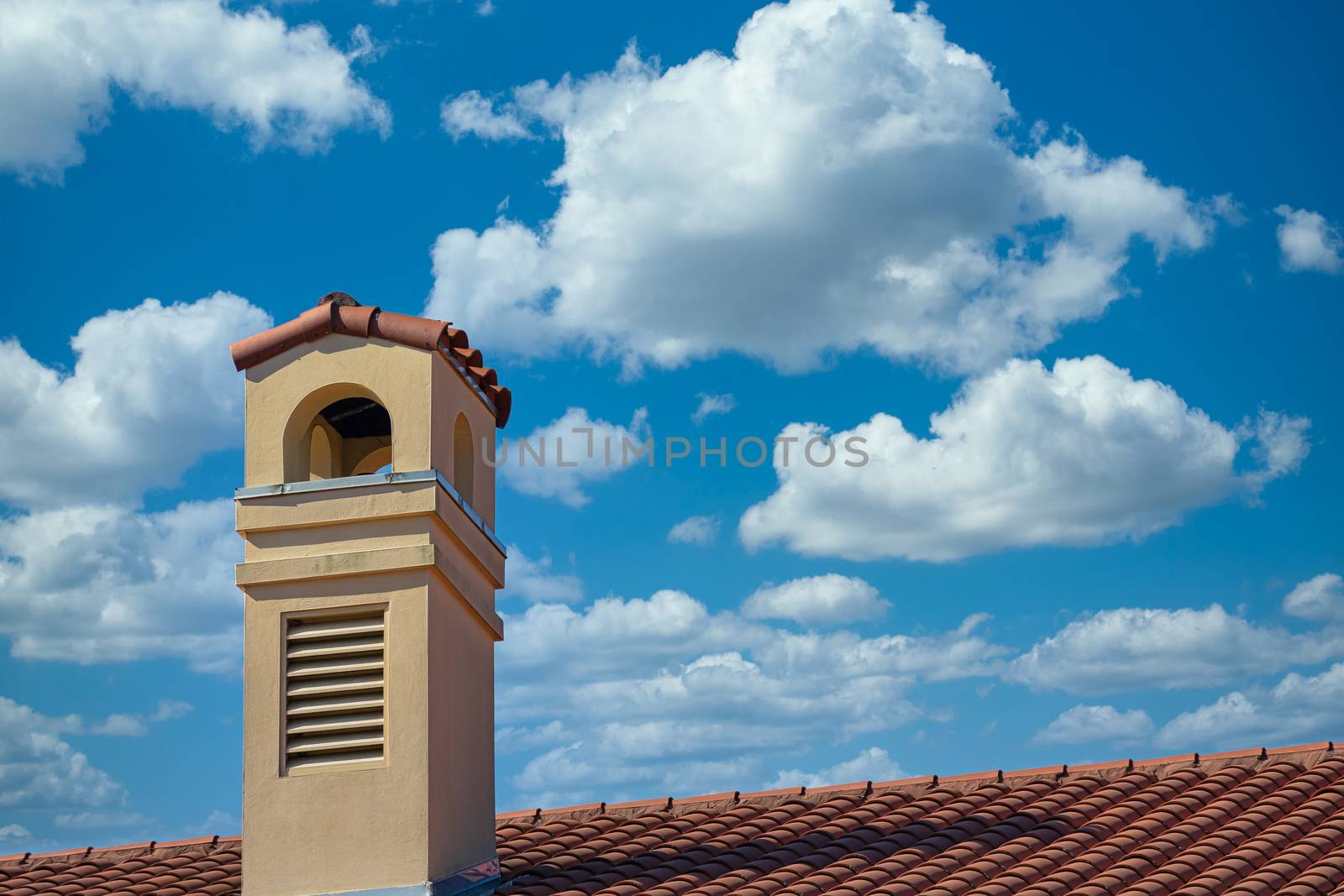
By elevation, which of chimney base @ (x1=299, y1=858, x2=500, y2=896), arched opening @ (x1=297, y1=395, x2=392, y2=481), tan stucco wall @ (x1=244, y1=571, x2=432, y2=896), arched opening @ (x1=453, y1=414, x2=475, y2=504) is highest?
arched opening @ (x1=297, y1=395, x2=392, y2=481)

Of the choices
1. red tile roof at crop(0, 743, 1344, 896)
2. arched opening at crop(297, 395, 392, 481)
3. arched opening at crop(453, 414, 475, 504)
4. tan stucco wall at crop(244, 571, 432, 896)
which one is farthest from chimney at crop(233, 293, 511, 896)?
red tile roof at crop(0, 743, 1344, 896)

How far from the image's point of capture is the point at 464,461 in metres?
12.9

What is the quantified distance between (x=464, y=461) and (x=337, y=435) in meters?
1.36

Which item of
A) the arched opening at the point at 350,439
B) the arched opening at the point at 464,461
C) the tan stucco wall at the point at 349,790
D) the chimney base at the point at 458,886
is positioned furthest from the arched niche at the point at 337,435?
the chimney base at the point at 458,886

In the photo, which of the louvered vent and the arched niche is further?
the arched niche

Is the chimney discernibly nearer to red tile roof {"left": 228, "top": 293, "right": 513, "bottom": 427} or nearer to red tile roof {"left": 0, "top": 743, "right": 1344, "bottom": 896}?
red tile roof {"left": 228, "top": 293, "right": 513, "bottom": 427}

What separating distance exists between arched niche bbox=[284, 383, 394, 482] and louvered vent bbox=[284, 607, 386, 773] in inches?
51.3

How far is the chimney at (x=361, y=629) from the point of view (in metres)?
11.1

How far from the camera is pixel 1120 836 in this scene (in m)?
11.9

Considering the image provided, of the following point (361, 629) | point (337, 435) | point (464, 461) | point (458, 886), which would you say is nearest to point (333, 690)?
point (361, 629)

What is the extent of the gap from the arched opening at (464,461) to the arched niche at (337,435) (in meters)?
0.65

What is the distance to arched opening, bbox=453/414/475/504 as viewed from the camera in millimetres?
12836

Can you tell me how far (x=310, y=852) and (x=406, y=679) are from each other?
1463 mm

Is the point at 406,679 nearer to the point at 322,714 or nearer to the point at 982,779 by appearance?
the point at 322,714
